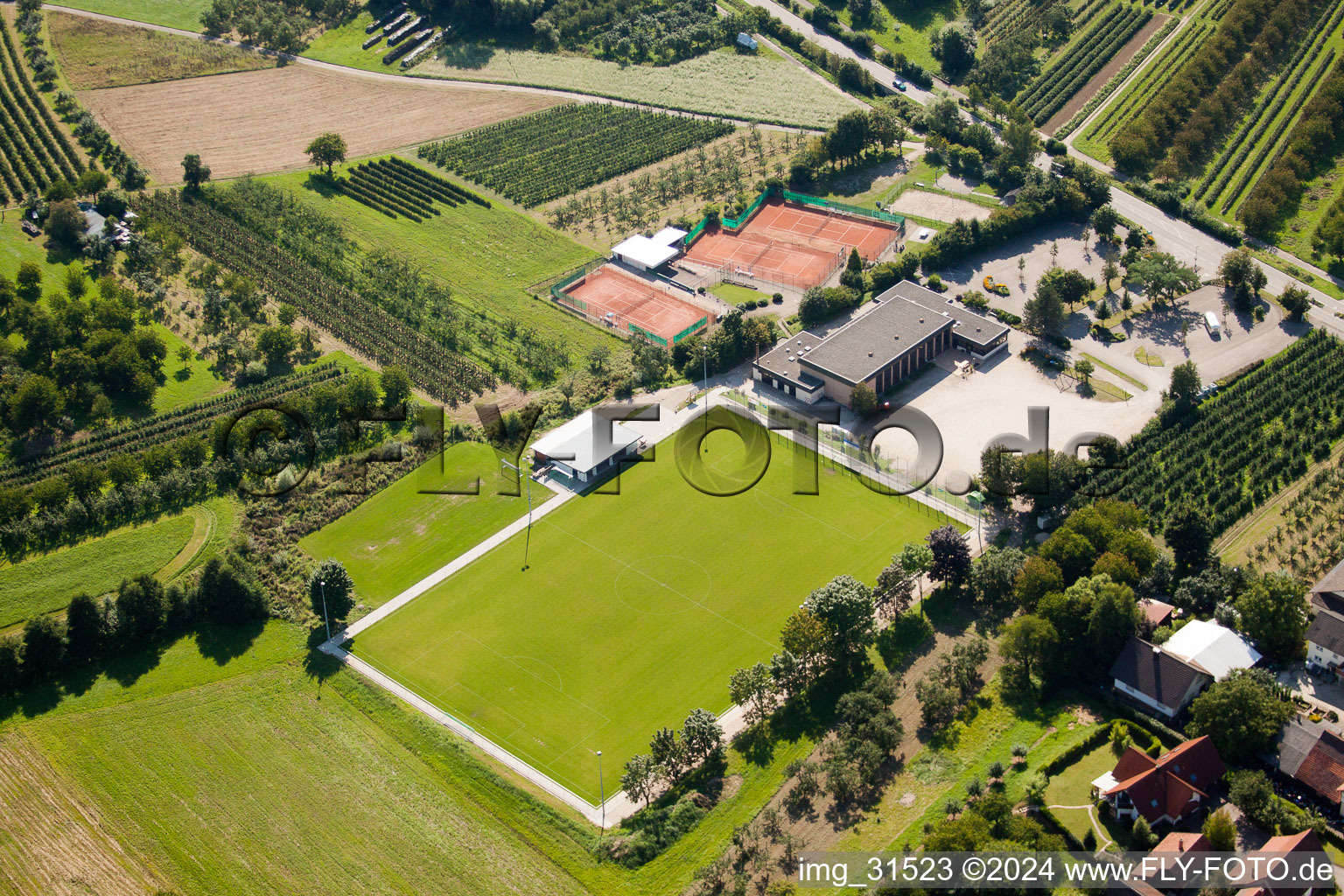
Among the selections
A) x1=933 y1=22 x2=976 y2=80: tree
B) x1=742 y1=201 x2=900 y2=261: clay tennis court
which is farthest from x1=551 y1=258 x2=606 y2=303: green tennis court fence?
x1=933 y1=22 x2=976 y2=80: tree

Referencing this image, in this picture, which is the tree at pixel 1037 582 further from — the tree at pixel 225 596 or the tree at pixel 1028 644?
the tree at pixel 225 596

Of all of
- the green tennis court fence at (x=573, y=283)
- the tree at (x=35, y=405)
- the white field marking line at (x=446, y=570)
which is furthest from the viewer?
the green tennis court fence at (x=573, y=283)

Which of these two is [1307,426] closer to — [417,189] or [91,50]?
[417,189]

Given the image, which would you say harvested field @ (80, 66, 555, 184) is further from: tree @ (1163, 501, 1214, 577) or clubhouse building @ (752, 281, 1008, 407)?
tree @ (1163, 501, 1214, 577)

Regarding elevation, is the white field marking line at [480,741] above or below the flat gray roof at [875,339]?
below

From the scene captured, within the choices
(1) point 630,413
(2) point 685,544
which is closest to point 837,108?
(1) point 630,413

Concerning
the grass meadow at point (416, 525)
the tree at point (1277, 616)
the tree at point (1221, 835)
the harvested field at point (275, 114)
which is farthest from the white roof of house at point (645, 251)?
the tree at point (1221, 835)
